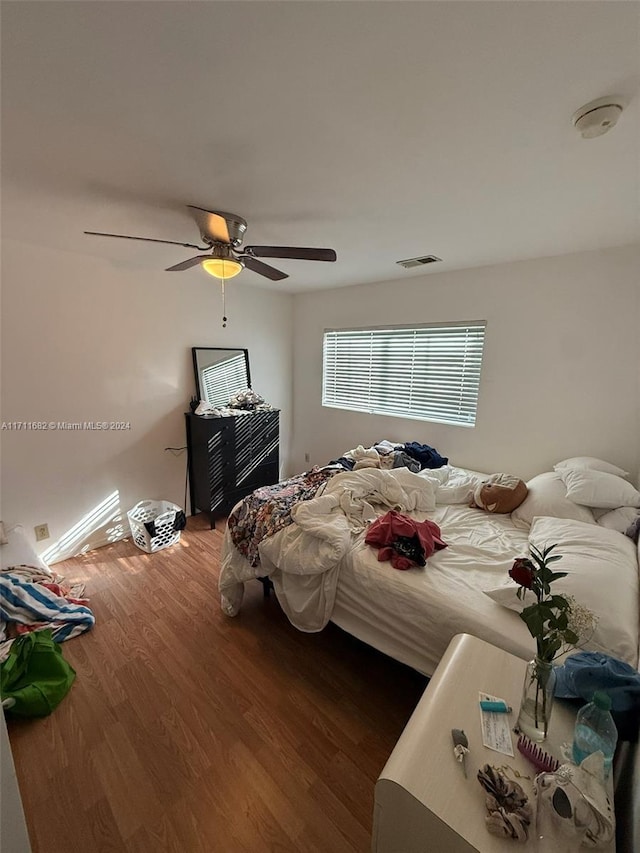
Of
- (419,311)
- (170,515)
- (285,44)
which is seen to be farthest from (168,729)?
(419,311)

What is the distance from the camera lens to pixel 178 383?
10.5 feet

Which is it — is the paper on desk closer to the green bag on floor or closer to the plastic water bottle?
the plastic water bottle

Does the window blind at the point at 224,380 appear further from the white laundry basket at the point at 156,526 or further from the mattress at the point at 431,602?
the mattress at the point at 431,602

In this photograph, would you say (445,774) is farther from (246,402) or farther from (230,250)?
(246,402)

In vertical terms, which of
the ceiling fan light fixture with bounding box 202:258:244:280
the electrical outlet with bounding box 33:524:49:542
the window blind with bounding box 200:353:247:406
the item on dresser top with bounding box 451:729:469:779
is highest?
the ceiling fan light fixture with bounding box 202:258:244:280

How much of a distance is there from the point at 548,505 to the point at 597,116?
1879mm

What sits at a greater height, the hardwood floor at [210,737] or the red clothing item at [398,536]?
the red clothing item at [398,536]

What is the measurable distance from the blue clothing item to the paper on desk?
6.38 ft

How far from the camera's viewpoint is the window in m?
2.94

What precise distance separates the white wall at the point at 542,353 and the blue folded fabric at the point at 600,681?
6.13ft

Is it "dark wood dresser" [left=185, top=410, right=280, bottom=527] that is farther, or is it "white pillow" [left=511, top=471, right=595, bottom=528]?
"dark wood dresser" [left=185, top=410, right=280, bottom=527]

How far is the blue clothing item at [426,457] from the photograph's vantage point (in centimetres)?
283

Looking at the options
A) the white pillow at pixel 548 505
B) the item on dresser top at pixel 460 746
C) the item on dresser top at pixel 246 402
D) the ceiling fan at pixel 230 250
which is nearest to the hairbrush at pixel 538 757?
the item on dresser top at pixel 460 746

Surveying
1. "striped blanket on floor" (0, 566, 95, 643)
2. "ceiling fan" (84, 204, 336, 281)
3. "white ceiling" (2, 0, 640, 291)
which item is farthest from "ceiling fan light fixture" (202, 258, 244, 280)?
"striped blanket on floor" (0, 566, 95, 643)
